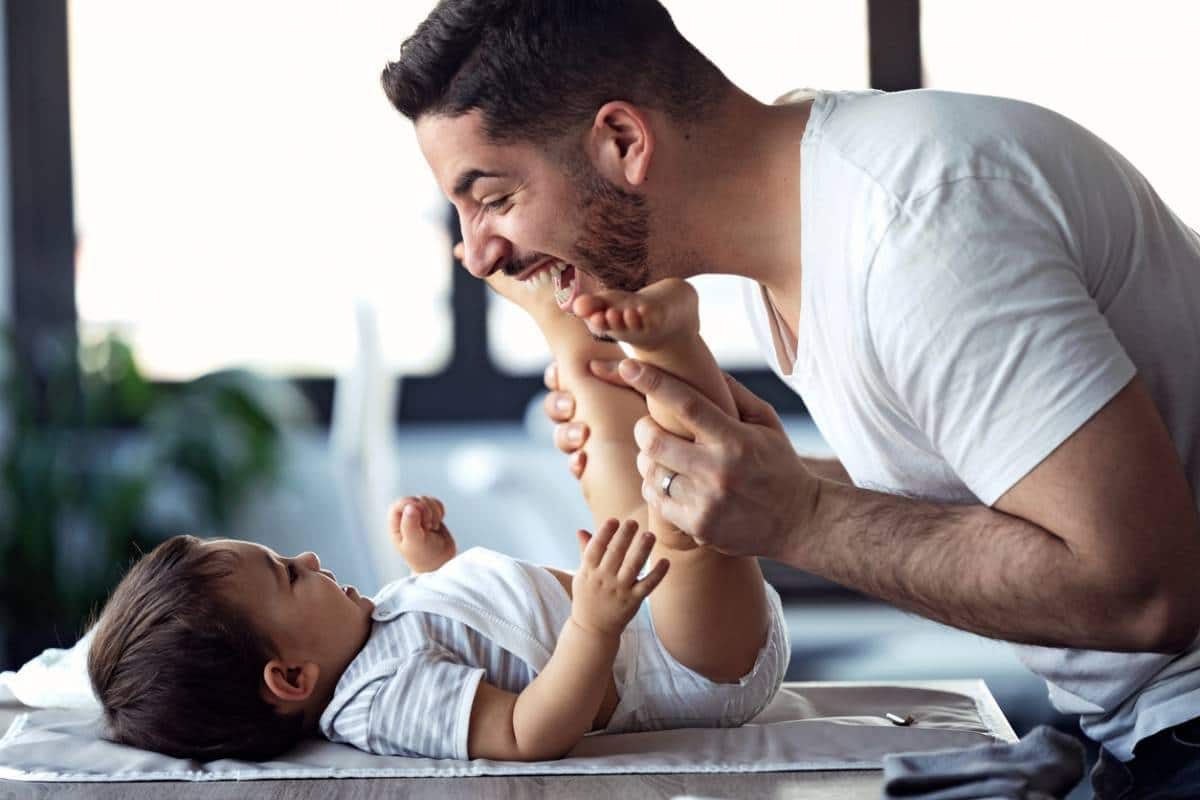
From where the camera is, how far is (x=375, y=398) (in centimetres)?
315

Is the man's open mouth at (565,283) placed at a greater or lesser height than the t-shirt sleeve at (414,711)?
greater

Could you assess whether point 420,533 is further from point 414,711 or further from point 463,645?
point 414,711

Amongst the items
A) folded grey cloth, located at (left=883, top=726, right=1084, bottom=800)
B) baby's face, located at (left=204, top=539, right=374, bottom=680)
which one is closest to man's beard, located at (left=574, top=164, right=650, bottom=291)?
baby's face, located at (left=204, top=539, right=374, bottom=680)

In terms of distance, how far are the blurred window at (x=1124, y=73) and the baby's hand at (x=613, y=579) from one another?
2.73 m

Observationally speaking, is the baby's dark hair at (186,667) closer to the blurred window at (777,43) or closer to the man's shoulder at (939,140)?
the man's shoulder at (939,140)

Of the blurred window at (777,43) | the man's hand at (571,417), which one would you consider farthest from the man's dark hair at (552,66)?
the blurred window at (777,43)

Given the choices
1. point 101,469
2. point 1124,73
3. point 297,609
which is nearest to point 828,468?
point 297,609

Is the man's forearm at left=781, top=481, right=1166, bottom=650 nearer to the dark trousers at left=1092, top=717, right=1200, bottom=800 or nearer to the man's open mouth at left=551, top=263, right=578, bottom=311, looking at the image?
the dark trousers at left=1092, top=717, right=1200, bottom=800

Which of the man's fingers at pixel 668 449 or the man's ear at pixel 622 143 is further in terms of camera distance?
the man's ear at pixel 622 143

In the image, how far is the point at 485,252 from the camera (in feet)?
5.07

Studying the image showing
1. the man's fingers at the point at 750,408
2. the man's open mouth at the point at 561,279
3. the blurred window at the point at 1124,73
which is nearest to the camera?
the man's fingers at the point at 750,408

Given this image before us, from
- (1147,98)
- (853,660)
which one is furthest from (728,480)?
(1147,98)

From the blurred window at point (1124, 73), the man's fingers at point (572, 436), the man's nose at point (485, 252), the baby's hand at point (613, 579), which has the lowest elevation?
the baby's hand at point (613, 579)

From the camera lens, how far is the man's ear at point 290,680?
4.88 ft
